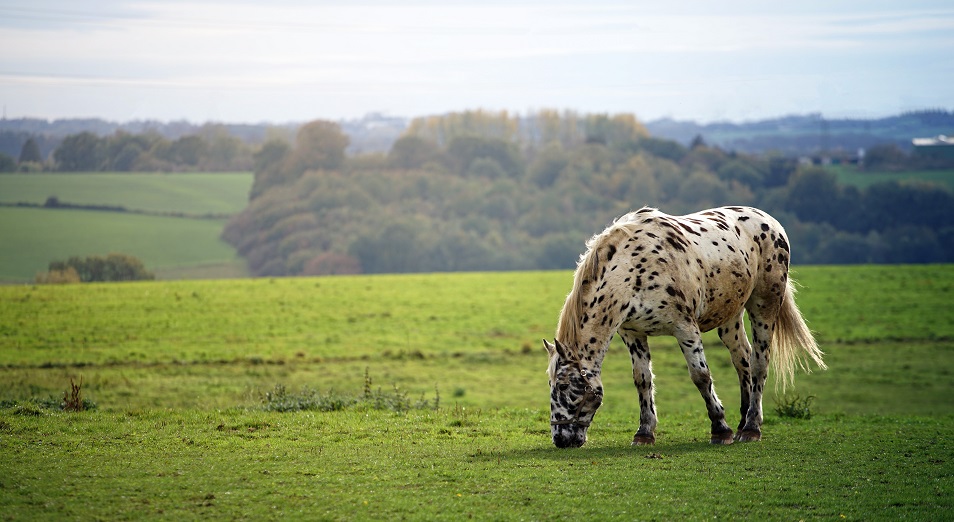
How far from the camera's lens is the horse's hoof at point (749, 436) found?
11.7 m

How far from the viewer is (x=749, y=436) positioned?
38.4ft

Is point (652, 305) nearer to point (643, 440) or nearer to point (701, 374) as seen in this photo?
point (701, 374)

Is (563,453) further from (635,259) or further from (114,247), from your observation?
(114,247)

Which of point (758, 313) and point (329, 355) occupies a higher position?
point (758, 313)

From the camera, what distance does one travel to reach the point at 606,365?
105ft

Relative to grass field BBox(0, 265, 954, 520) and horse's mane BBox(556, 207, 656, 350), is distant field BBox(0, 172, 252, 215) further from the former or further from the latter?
horse's mane BBox(556, 207, 656, 350)

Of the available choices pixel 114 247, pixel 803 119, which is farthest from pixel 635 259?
pixel 803 119

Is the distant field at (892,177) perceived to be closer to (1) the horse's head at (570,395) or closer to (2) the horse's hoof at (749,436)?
(2) the horse's hoof at (749,436)

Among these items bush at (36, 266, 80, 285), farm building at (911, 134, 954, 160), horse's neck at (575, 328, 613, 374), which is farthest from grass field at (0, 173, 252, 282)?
farm building at (911, 134, 954, 160)

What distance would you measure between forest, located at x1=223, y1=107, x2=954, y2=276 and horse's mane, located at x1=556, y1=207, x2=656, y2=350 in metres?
92.4

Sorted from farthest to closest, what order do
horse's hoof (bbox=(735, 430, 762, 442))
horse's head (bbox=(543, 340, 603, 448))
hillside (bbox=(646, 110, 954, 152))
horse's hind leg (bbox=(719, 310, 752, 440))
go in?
hillside (bbox=(646, 110, 954, 152)) → horse's hind leg (bbox=(719, 310, 752, 440)) → horse's hoof (bbox=(735, 430, 762, 442)) → horse's head (bbox=(543, 340, 603, 448))

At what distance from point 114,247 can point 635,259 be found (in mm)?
96883

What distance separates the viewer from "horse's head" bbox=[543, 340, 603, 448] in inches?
421

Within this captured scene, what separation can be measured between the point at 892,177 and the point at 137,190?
338ft
